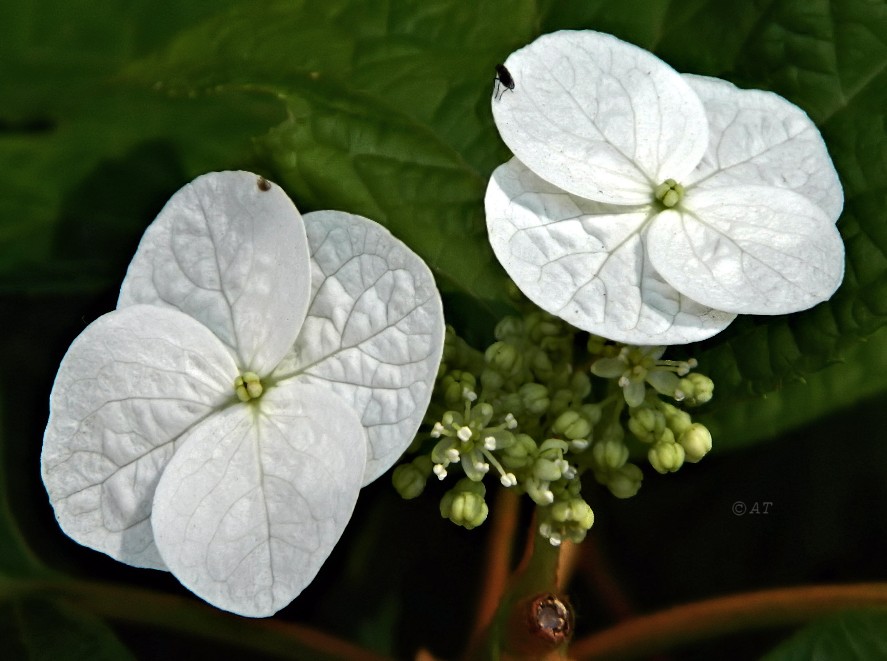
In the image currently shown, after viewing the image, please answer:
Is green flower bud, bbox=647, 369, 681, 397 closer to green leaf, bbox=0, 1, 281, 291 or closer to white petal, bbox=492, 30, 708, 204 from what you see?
white petal, bbox=492, 30, 708, 204

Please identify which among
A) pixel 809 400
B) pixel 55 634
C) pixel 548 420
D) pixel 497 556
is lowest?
pixel 55 634

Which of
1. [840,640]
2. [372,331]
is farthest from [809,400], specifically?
[372,331]

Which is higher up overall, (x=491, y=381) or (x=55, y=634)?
(x=491, y=381)

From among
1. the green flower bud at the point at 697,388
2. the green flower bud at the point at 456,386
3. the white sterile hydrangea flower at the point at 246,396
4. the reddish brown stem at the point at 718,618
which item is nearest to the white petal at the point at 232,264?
the white sterile hydrangea flower at the point at 246,396

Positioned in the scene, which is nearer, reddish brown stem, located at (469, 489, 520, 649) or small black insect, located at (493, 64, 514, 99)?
small black insect, located at (493, 64, 514, 99)

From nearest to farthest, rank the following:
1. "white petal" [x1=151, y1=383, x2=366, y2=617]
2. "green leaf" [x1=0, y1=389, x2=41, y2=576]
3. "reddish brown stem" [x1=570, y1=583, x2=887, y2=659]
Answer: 1. "white petal" [x1=151, y1=383, x2=366, y2=617]
2. "reddish brown stem" [x1=570, y1=583, x2=887, y2=659]
3. "green leaf" [x1=0, y1=389, x2=41, y2=576]

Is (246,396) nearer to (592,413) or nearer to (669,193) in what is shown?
(592,413)

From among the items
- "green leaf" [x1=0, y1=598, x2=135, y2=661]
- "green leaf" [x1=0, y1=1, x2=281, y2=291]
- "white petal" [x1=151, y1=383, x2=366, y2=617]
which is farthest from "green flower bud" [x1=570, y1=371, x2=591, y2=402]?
"green leaf" [x1=0, y1=598, x2=135, y2=661]
